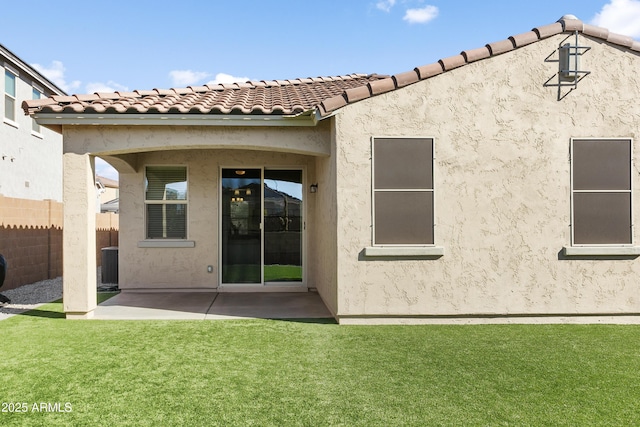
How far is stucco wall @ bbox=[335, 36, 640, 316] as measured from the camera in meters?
7.77

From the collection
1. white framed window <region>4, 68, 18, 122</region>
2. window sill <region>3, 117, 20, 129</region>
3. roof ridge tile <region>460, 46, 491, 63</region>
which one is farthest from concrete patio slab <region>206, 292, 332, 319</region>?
white framed window <region>4, 68, 18, 122</region>

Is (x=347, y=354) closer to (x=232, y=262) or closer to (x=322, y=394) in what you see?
(x=322, y=394)

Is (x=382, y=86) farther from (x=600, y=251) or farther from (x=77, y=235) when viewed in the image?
(x=77, y=235)

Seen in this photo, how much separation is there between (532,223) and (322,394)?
515 cm

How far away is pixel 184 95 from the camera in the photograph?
9.80 metres

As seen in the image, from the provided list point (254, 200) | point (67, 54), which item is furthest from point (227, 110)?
point (67, 54)

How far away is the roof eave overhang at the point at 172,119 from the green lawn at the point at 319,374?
3467 millimetres

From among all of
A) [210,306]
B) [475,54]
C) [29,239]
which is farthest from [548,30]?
[29,239]

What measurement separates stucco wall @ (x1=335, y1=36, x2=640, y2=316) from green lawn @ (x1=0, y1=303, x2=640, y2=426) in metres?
0.59

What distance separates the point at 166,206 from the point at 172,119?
384 cm

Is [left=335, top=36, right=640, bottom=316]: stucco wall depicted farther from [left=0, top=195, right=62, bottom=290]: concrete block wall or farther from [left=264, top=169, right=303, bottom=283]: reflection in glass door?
[left=0, top=195, right=62, bottom=290]: concrete block wall

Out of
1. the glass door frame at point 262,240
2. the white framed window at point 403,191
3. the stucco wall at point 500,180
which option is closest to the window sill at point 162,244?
the glass door frame at point 262,240

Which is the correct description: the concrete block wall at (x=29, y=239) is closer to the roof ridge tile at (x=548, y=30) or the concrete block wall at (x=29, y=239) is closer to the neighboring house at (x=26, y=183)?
the neighboring house at (x=26, y=183)

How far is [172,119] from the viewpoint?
7.86m
